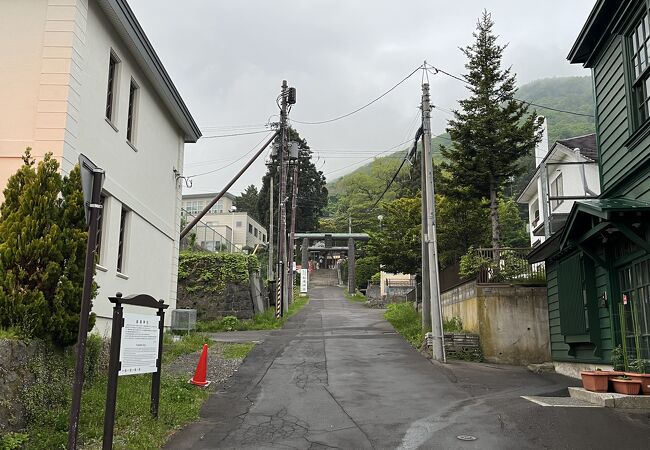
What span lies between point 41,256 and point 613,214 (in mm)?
8694

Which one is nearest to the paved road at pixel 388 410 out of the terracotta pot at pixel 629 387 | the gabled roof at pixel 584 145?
the terracotta pot at pixel 629 387

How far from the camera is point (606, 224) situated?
9.80 metres

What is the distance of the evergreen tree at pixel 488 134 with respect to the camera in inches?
858

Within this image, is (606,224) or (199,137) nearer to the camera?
(606,224)

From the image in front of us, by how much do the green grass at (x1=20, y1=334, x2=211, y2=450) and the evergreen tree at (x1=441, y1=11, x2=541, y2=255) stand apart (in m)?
15.3

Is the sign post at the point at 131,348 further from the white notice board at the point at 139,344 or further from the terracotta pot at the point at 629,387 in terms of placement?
the terracotta pot at the point at 629,387

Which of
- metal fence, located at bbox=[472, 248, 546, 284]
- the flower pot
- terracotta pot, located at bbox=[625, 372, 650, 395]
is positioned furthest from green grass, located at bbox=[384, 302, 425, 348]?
terracotta pot, located at bbox=[625, 372, 650, 395]

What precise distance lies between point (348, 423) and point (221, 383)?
4.05 meters

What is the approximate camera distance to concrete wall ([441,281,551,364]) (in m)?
16.1

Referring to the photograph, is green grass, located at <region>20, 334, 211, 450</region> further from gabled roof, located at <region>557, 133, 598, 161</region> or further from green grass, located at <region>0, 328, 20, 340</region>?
gabled roof, located at <region>557, 133, 598, 161</region>

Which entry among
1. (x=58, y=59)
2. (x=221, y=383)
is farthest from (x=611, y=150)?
(x=58, y=59)

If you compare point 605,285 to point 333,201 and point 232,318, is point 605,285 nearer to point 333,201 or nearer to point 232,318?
point 232,318

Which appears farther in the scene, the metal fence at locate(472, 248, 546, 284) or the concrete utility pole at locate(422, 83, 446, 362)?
the metal fence at locate(472, 248, 546, 284)

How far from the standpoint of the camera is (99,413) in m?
7.99
